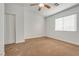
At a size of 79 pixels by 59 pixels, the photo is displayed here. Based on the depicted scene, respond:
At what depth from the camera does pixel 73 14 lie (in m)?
4.17

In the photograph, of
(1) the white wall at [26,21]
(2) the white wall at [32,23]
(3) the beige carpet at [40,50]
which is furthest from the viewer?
(2) the white wall at [32,23]

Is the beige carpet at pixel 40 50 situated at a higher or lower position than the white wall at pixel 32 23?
lower

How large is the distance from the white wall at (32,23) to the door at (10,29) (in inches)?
56.5

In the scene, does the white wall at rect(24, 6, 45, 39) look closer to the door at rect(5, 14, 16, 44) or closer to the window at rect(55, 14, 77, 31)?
the door at rect(5, 14, 16, 44)

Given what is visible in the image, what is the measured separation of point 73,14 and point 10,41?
331cm

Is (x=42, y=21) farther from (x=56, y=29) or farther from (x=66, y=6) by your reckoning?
(x=66, y=6)

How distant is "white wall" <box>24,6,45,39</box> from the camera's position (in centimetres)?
571

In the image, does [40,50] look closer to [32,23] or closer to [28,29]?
[28,29]

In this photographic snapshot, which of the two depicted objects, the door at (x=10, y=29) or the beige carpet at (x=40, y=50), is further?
the door at (x=10, y=29)

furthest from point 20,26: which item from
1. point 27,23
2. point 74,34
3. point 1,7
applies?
point 74,34

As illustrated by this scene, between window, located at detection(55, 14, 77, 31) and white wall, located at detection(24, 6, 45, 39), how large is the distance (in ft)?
5.27

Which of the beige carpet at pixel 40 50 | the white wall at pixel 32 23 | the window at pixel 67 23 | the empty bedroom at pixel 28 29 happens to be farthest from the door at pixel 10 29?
the window at pixel 67 23

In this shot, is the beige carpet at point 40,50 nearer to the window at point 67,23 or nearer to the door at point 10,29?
the door at point 10,29

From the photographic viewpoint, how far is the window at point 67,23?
415 cm
